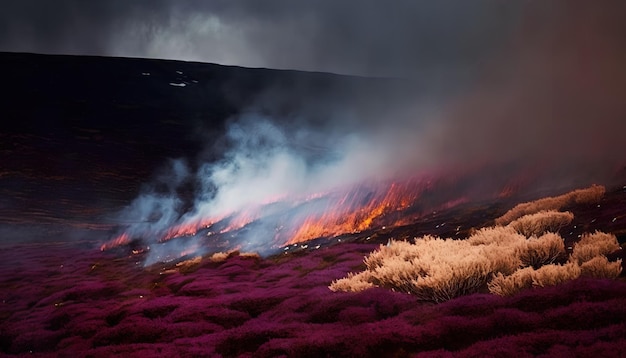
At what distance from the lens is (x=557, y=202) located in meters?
11.7

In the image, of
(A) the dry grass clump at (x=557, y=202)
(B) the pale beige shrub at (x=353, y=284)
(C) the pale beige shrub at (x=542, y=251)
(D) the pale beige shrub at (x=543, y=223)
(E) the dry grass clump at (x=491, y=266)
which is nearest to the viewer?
(E) the dry grass clump at (x=491, y=266)

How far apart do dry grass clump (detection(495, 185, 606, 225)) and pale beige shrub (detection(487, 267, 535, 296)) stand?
4.51 metres

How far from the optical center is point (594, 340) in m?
4.86

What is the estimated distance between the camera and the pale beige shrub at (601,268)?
6.68 m

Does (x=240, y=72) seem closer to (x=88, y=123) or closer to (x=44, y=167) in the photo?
(x=88, y=123)

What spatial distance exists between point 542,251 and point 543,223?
7.14ft

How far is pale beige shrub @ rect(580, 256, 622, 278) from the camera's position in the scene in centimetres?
668

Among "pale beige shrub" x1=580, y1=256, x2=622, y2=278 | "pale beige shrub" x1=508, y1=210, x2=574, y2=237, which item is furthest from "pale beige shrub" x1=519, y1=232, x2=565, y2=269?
"pale beige shrub" x1=508, y1=210, x2=574, y2=237

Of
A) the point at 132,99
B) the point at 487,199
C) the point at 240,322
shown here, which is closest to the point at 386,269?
the point at 240,322

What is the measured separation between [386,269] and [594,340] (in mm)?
4536

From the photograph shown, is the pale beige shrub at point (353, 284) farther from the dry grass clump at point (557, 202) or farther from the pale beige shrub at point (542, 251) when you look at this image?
the dry grass clump at point (557, 202)

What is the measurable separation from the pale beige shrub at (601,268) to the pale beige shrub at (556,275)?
4.9 inches

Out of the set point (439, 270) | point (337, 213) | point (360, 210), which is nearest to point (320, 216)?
point (337, 213)

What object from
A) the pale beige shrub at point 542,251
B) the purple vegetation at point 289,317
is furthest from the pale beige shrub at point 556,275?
the pale beige shrub at point 542,251
